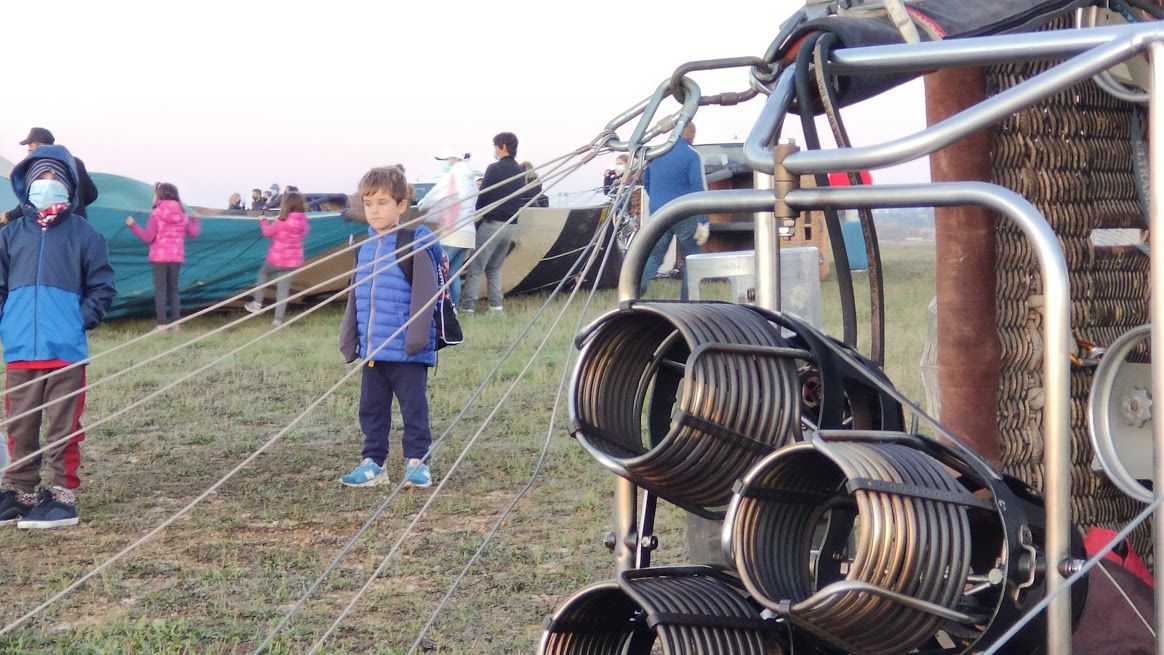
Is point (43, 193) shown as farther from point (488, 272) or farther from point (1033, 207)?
point (488, 272)

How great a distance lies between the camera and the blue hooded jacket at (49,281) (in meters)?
4.72

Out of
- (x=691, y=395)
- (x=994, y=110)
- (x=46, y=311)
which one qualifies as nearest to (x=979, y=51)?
(x=994, y=110)

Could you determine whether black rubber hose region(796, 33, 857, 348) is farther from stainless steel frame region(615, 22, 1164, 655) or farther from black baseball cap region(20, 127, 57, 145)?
black baseball cap region(20, 127, 57, 145)

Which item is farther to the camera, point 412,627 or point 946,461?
point 412,627

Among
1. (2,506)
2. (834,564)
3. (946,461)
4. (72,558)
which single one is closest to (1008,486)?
(946,461)

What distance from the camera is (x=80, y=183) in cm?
588

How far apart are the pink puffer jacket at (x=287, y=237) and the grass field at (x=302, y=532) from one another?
3.02 m

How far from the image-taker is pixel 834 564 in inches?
62.2

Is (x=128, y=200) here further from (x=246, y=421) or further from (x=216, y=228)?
(x=246, y=421)

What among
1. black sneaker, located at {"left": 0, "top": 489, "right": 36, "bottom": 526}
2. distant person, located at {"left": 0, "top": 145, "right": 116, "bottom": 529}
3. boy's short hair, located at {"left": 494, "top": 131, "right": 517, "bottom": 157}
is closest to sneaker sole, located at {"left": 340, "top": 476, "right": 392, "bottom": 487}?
distant person, located at {"left": 0, "top": 145, "right": 116, "bottom": 529}

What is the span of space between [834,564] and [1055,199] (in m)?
1.70

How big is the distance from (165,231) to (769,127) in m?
9.67

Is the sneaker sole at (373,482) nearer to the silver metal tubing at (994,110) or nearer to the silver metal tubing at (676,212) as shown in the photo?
the silver metal tubing at (676,212)

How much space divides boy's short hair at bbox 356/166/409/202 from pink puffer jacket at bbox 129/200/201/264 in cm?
592
